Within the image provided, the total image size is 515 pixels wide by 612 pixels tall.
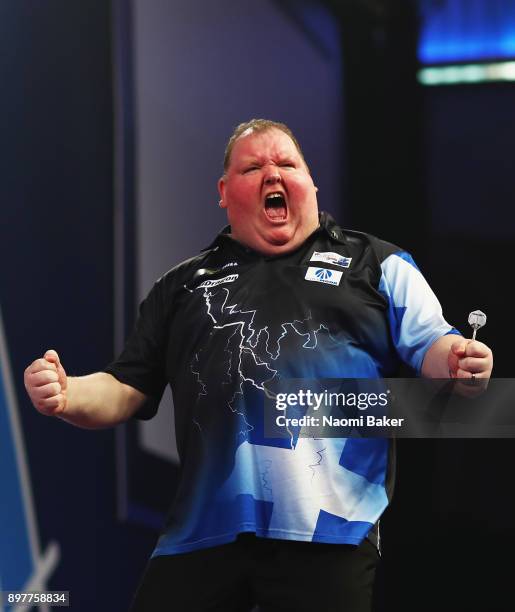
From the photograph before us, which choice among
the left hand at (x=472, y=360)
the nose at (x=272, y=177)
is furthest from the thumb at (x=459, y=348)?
the nose at (x=272, y=177)

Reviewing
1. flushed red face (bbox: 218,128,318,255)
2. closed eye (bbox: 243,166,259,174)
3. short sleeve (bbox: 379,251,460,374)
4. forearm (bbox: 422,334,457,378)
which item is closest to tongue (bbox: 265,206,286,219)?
flushed red face (bbox: 218,128,318,255)

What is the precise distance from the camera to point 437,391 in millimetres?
1628

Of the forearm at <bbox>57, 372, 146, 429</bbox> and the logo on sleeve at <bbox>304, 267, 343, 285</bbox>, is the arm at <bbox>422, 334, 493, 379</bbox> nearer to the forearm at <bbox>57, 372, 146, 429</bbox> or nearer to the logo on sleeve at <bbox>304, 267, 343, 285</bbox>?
the logo on sleeve at <bbox>304, 267, 343, 285</bbox>

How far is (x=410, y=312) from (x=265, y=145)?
52cm

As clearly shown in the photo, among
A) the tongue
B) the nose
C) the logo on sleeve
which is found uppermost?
the nose

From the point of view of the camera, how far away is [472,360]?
4.84 ft

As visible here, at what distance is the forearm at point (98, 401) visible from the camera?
1724mm

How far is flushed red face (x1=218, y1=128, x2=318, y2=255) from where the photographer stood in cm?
184

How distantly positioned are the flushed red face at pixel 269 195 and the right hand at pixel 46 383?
1.68 ft

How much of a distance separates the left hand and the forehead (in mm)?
653

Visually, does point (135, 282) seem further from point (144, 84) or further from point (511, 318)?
point (511, 318)

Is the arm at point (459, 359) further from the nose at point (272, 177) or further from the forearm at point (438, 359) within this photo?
→ the nose at point (272, 177)

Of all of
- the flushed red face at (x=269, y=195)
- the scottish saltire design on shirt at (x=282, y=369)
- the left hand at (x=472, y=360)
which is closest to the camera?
the left hand at (x=472, y=360)

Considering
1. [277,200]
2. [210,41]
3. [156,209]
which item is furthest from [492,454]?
[210,41]
